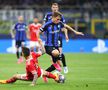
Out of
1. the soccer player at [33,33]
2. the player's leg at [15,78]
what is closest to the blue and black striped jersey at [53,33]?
the player's leg at [15,78]

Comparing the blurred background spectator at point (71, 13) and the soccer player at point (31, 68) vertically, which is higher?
the blurred background spectator at point (71, 13)

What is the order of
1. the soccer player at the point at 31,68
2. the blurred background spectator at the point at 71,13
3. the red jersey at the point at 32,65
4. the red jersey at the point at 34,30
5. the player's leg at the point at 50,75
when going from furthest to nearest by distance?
the blurred background spectator at the point at 71,13 < the red jersey at the point at 34,30 < the player's leg at the point at 50,75 < the red jersey at the point at 32,65 < the soccer player at the point at 31,68

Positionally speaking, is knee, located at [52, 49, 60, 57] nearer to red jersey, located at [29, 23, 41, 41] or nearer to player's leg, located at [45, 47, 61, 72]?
player's leg, located at [45, 47, 61, 72]

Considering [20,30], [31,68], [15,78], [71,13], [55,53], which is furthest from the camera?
[71,13]

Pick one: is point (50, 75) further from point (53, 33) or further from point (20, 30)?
point (20, 30)

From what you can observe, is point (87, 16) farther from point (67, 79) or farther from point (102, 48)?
point (67, 79)

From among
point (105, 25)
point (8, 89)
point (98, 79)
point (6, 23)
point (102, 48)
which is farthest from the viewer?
point (105, 25)

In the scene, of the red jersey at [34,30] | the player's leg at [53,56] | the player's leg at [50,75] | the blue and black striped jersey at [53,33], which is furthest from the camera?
the red jersey at [34,30]

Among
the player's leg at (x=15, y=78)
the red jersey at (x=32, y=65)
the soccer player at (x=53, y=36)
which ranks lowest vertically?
the player's leg at (x=15, y=78)

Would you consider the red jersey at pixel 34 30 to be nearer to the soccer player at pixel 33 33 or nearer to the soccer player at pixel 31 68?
the soccer player at pixel 33 33

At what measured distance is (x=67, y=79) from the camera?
16453 mm

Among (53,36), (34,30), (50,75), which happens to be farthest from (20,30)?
(50,75)

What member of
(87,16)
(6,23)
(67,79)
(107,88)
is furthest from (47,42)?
(87,16)

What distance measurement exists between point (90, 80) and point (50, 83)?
4.85 ft
